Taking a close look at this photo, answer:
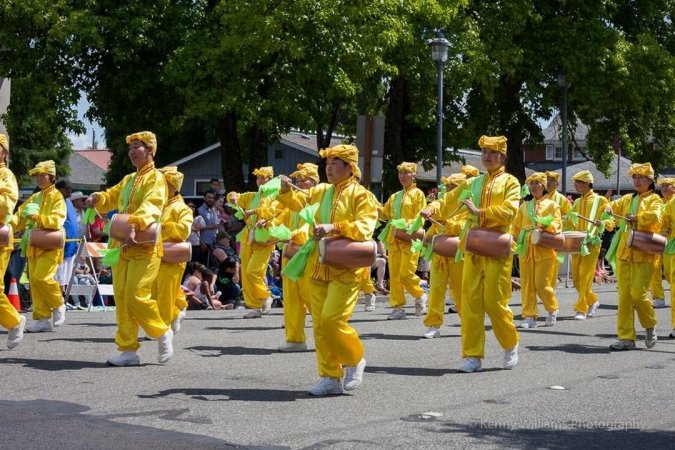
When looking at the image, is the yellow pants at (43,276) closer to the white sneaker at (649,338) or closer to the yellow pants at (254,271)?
the yellow pants at (254,271)

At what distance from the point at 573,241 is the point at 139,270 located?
742cm

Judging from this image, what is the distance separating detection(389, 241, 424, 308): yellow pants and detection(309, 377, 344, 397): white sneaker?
655 centimetres

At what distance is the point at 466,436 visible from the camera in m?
7.45

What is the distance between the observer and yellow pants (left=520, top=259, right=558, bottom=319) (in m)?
14.8

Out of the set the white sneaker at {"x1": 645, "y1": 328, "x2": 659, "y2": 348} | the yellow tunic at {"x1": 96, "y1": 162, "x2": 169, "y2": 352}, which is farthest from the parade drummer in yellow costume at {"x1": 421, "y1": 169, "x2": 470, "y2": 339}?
the yellow tunic at {"x1": 96, "y1": 162, "x2": 169, "y2": 352}

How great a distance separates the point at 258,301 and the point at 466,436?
8.09 meters

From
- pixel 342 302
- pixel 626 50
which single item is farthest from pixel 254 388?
pixel 626 50

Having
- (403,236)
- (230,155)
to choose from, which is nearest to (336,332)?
(403,236)

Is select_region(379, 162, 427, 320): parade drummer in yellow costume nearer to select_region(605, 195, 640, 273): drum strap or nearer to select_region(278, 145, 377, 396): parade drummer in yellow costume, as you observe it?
select_region(605, 195, 640, 273): drum strap

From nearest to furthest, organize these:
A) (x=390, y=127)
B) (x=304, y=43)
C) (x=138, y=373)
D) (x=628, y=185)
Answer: (x=138, y=373) < (x=304, y=43) < (x=390, y=127) < (x=628, y=185)

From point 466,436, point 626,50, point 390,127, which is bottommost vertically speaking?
point 466,436

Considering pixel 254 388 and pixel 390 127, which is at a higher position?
pixel 390 127

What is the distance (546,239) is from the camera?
1480cm

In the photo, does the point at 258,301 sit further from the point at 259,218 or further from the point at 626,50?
the point at 626,50
